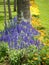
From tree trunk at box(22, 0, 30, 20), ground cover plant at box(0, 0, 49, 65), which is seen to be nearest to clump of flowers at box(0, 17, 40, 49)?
ground cover plant at box(0, 0, 49, 65)

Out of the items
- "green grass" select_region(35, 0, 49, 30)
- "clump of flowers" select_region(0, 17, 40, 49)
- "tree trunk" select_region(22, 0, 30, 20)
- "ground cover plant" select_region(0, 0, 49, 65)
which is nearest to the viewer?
"ground cover plant" select_region(0, 0, 49, 65)

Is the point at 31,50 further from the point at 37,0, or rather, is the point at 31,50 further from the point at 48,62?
the point at 37,0

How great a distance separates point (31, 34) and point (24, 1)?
8.07 feet

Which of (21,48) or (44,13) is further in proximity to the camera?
(44,13)

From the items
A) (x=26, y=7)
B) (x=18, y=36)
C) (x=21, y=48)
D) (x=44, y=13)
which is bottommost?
(x=44, y=13)

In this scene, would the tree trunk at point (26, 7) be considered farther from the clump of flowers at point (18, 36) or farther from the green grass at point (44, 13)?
the green grass at point (44, 13)

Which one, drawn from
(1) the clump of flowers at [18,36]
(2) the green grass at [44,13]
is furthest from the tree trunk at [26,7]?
(2) the green grass at [44,13]

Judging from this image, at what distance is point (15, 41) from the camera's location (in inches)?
353

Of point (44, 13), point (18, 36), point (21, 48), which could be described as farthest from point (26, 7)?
point (44, 13)

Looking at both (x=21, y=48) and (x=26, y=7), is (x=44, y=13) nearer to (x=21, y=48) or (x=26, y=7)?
(x=26, y=7)

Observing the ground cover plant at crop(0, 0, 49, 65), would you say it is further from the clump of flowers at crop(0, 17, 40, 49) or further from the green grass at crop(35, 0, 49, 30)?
the green grass at crop(35, 0, 49, 30)

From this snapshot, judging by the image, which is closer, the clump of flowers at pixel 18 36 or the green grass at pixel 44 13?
the clump of flowers at pixel 18 36

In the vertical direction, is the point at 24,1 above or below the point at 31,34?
above

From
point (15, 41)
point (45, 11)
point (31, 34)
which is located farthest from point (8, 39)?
point (45, 11)
